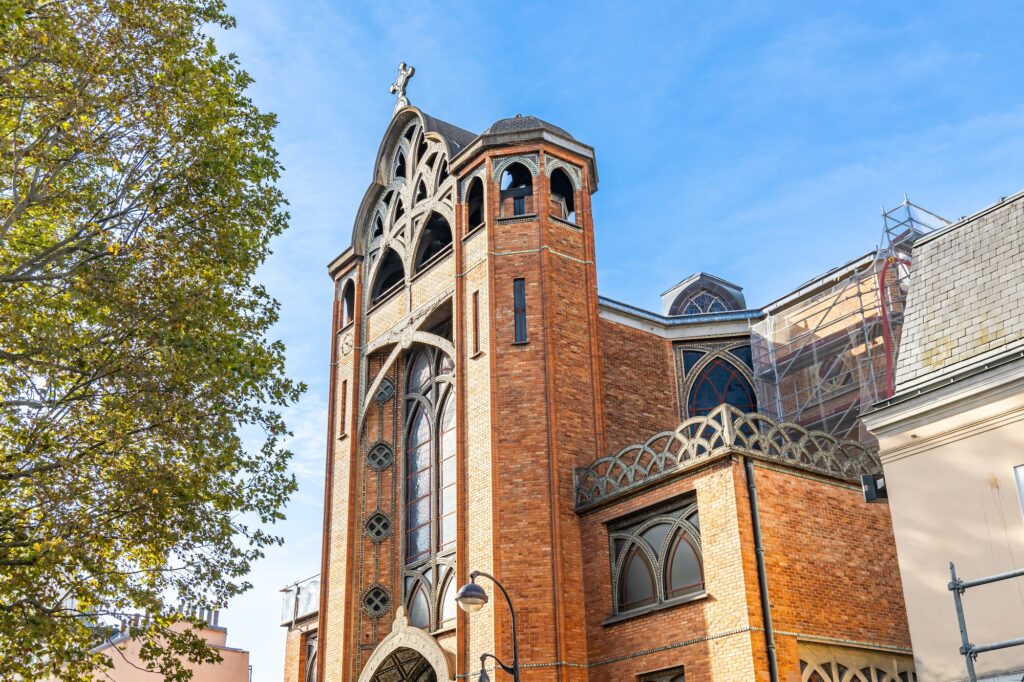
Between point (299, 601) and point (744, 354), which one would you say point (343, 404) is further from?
point (744, 354)

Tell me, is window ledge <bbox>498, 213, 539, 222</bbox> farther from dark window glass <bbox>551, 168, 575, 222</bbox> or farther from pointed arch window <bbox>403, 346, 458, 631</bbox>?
pointed arch window <bbox>403, 346, 458, 631</bbox>

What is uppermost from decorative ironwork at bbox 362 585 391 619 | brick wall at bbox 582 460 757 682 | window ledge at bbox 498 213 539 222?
window ledge at bbox 498 213 539 222

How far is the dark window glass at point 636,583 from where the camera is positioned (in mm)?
21062

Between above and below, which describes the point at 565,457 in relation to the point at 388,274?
below

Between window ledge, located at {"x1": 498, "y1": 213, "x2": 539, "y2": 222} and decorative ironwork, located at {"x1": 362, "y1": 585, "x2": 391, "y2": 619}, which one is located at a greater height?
window ledge, located at {"x1": 498, "y1": 213, "x2": 539, "y2": 222}

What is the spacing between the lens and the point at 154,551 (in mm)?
15320

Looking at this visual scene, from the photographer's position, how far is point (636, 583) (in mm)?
21438

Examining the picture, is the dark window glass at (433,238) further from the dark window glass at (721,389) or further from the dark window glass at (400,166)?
the dark window glass at (721,389)

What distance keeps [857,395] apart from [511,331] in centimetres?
876

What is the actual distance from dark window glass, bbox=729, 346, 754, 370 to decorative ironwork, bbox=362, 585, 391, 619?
11.4 m

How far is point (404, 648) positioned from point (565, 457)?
6.58 metres

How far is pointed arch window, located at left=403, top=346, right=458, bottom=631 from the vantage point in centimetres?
2567

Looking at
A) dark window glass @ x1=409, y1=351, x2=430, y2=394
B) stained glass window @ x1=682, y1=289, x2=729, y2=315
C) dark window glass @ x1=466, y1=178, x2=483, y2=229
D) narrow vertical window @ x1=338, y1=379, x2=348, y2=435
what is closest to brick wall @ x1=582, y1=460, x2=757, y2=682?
dark window glass @ x1=409, y1=351, x2=430, y2=394

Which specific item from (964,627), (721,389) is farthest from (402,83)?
(964,627)
